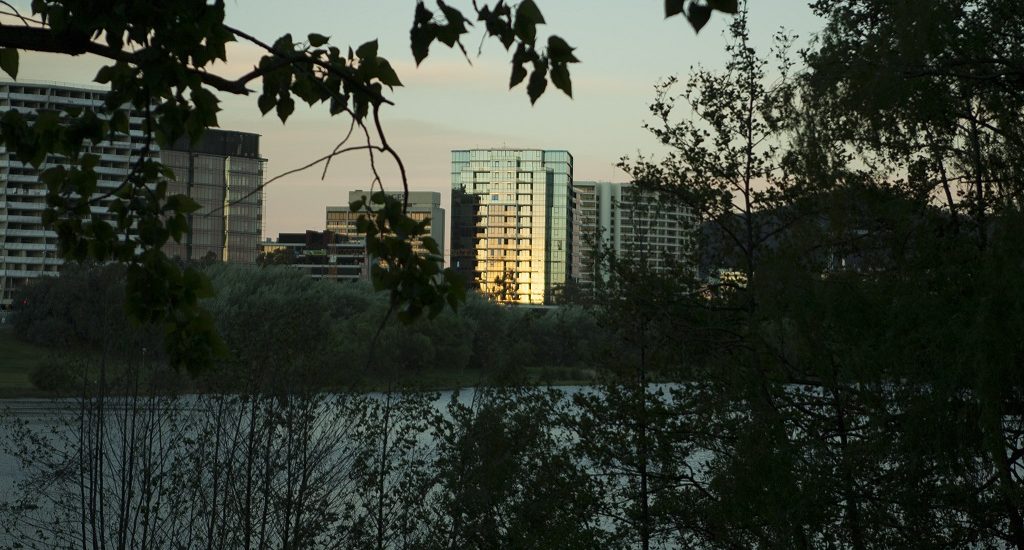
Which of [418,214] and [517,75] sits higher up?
[418,214]

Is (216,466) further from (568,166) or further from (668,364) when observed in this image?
(568,166)

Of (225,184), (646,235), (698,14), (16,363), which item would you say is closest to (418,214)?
(225,184)

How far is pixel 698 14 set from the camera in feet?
6.26

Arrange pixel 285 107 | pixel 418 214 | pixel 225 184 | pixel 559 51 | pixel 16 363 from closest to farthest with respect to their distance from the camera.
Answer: pixel 559 51
pixel 285 107
pixel 16 363
pixel 418 214
pixel 225 184

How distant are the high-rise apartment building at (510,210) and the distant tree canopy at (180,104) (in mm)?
131633

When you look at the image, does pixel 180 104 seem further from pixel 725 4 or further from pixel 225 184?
pixel 225 184

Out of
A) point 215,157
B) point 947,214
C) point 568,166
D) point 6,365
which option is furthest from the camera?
point 568,166

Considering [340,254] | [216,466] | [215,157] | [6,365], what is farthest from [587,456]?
[340,254]

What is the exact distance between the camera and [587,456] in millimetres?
11102

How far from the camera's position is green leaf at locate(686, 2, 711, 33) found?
190 cm

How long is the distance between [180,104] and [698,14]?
1.32 meters

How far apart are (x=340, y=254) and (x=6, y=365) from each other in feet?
283

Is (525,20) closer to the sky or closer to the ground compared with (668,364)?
closer to the sky

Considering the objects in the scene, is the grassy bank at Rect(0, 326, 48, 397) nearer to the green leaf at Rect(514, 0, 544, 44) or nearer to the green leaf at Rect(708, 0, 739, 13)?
the green leaf at Rect(514, 0, 544, 44)
